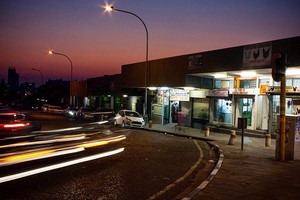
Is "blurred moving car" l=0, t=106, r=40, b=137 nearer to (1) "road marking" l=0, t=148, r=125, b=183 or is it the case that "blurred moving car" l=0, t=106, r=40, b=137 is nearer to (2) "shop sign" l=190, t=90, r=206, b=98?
(1) "road marking" l=0, t=148, r=125, b=183

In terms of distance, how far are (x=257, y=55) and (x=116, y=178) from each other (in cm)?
1284

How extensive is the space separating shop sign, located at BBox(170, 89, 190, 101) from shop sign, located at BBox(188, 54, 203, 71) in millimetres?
3254

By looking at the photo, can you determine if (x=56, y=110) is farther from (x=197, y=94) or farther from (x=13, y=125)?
(x=13, y=125)

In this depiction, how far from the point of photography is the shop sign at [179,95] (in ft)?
84.3

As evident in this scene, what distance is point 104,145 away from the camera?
1430 centimetres

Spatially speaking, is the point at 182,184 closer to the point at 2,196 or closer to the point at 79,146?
the point at 2,196

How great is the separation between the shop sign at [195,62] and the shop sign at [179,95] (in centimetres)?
325

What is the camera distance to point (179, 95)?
26438 millimetres

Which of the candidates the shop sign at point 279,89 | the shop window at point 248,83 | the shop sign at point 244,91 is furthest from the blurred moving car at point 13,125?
the shop window at point 248,83

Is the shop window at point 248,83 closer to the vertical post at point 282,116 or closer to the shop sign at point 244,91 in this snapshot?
the shop sign at point 244,91

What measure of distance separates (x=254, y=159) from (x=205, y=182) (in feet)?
15.4

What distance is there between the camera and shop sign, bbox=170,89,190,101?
84.3 feet

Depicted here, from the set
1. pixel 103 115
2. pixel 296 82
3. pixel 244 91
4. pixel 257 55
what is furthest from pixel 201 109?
pixel 103 115

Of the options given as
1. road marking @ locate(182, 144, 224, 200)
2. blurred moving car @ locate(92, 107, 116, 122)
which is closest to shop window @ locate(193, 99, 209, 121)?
blurred moving car @ locate(92, 107, 116, 122)
